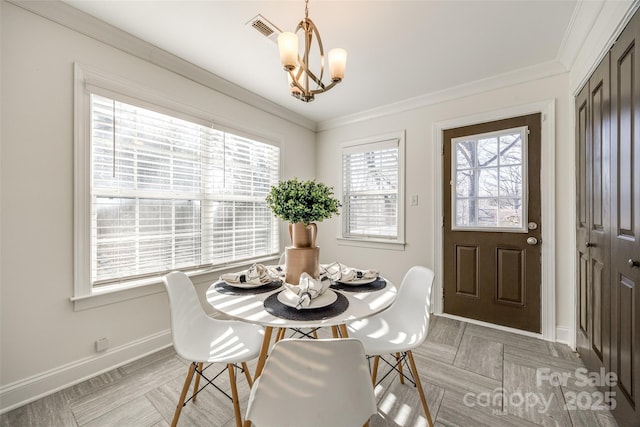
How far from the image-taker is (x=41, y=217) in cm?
171

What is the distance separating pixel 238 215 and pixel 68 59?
1.81 metres

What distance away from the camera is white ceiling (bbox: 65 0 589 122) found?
175cm

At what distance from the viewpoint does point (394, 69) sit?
2514 mm

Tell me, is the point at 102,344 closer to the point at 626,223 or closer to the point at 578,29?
the point at 626,223

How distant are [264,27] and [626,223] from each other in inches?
99.2

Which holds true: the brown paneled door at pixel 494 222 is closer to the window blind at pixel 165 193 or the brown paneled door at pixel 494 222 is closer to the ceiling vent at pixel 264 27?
the ceiling vent at pixel 264 27

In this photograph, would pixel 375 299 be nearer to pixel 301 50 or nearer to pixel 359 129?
pixel 301 50

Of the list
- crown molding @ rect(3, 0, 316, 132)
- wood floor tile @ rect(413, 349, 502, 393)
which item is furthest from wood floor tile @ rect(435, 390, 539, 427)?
crown molding @ rect(3, 0, 316, 132)

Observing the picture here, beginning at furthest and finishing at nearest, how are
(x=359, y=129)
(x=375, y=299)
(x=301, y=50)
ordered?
(x=359, y=129) → (x=301, y=50) → (x=375, y=299)

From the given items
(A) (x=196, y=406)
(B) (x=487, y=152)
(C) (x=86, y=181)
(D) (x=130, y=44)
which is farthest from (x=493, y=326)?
(D) (x=130, y=44)

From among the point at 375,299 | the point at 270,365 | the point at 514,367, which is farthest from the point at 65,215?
the point at 514,367

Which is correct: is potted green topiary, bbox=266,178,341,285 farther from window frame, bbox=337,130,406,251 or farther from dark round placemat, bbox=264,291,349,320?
window frame, bbox=337,130,406,251

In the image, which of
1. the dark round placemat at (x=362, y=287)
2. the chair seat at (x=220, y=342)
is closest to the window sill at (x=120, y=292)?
the chair seat at (x=220, y=342)

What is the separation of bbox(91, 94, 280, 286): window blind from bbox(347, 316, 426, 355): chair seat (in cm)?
176
